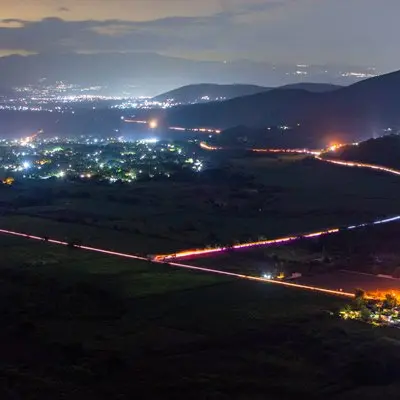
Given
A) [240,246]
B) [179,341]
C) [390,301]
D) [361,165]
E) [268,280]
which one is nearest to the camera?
[179,341]

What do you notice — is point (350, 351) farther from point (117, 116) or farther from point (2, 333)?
point (117, 116)

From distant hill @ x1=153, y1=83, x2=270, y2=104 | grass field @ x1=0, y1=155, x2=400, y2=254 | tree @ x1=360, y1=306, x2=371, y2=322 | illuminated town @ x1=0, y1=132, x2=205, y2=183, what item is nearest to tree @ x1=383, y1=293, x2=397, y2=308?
tree @ x1=360, y1=306, x2=371, y2=322

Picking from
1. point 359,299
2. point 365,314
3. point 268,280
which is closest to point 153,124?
point 268,280

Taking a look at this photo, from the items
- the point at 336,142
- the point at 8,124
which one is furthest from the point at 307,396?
the point at 8,124

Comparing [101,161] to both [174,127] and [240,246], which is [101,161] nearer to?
[240,246]

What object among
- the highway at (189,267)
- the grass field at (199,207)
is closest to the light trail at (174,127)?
the grass field at (199,207)

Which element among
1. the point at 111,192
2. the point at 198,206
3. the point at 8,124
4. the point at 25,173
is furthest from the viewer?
the point at 8,124

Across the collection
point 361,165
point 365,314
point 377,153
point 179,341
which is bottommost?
point 179,341

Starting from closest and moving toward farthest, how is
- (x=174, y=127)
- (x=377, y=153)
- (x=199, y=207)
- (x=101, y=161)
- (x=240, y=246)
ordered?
(x=240, y=246) < (x=199, y=207) < (x=377, y=153) < (x=101, y=161) < (x=174, y=127)
